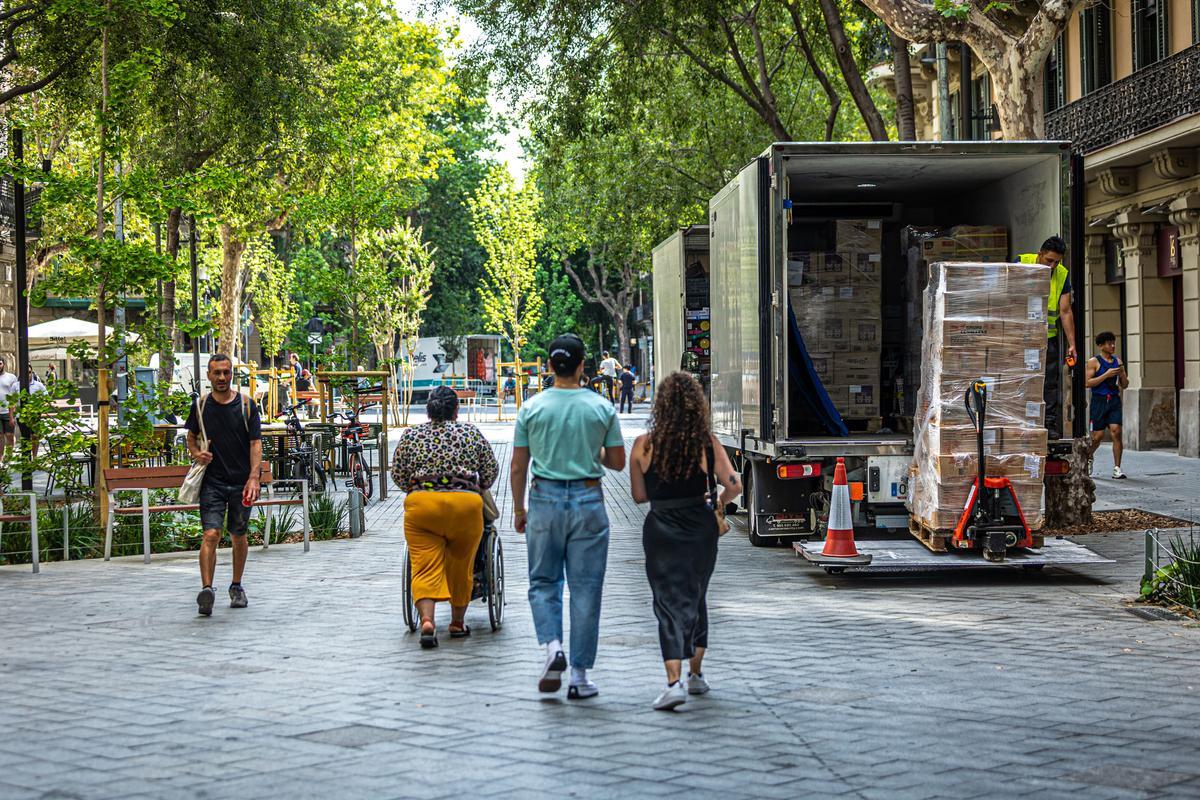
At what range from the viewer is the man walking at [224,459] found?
977 centimetres

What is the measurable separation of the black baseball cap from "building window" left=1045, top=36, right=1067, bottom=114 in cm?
2147

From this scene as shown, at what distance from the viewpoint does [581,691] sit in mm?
6859

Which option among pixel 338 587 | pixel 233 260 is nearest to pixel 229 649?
pixel 338 587

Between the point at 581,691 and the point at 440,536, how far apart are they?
72.7 inches

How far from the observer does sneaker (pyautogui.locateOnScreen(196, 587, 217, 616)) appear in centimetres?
955

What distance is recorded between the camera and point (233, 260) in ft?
100

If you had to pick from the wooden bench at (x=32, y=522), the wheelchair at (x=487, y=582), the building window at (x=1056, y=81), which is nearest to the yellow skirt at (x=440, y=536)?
the wheelchair at (x=487, y=582)

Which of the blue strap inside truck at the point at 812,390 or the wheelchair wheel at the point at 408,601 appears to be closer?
the wheelchair wheel at the point at 408,601

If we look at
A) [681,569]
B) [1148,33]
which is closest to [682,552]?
[681,569]

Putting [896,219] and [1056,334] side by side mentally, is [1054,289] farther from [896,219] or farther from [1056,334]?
[896,219]

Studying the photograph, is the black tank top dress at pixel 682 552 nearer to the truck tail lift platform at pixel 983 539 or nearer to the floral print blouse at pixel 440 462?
the floral print blouse at pixel 440 462

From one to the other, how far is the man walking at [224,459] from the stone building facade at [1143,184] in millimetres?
13141

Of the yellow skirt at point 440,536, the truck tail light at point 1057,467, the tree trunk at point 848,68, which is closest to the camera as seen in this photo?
the yellow skirt at point 440,536

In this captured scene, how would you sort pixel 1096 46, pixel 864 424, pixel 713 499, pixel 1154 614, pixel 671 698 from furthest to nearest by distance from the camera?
pixel 1096 46 < pixel 864 424 < pixel 1154 614 < pixel 713 499 < pixel 671 698
